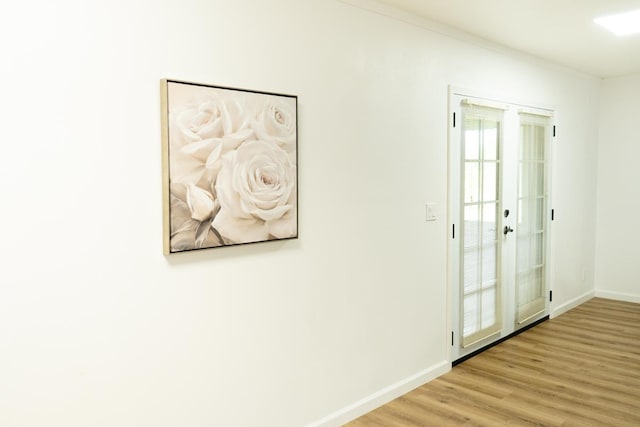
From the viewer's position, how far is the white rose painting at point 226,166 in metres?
2.20

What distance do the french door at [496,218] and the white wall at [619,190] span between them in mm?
1339

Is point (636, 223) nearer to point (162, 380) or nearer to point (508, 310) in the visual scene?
point (508, 310)

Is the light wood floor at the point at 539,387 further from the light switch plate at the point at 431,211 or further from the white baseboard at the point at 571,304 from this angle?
the light switch plate at the point at 431,211

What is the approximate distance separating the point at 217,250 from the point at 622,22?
10.7 feet

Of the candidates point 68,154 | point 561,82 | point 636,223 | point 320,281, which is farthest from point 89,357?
point 636,223

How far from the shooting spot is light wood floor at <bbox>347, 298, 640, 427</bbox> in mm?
3156

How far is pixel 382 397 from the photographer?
334 centimetres

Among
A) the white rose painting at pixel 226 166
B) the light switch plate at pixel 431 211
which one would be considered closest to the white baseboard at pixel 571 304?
the light switch plate at pixel 431 211

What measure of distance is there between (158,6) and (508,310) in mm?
3770

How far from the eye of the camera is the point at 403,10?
3346mm

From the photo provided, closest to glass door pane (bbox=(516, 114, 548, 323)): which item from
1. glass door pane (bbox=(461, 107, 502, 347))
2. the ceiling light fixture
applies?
glass door pane (bbox=(461, 107, 502, 347))

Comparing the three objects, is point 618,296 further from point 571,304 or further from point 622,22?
point 622,22

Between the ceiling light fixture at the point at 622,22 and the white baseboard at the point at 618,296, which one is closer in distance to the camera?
the ceiling light fixture at the point at 622,22

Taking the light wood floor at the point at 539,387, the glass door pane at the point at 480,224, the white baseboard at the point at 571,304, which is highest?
the glass door pane at the point at 480,224
